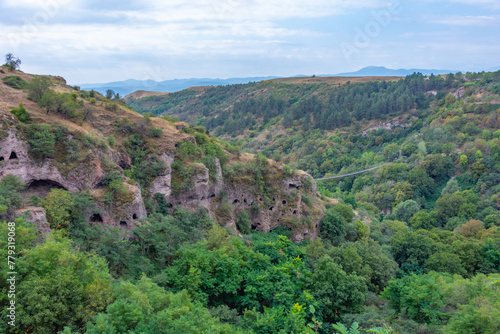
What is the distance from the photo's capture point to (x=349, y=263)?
2816 cm

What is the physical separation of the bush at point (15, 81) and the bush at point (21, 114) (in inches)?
241

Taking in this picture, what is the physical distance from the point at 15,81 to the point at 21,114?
337 inches

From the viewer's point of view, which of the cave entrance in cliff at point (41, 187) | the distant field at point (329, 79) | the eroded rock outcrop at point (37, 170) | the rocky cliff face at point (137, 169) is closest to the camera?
the eroded rock outcrop at point (37, 170)

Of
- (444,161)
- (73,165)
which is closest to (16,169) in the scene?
(73,165)

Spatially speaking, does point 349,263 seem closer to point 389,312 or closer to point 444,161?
point 389,312

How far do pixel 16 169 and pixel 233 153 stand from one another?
74.0ft

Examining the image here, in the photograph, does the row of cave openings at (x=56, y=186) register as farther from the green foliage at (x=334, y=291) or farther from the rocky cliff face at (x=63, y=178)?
the green foliage at (x=334, y=291)

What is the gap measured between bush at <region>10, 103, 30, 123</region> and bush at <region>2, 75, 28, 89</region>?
613 cm

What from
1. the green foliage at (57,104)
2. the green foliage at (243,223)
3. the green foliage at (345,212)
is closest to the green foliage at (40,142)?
the green foliage at (57,104)

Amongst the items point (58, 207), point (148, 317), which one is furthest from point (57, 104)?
point (148, 317)

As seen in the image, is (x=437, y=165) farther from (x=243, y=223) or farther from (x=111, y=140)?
(x=111, y=140)

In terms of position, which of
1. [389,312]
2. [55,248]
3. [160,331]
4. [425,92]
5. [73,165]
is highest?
[425,92]

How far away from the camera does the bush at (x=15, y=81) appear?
1193 inches

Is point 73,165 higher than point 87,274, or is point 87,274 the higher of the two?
point 73,165
